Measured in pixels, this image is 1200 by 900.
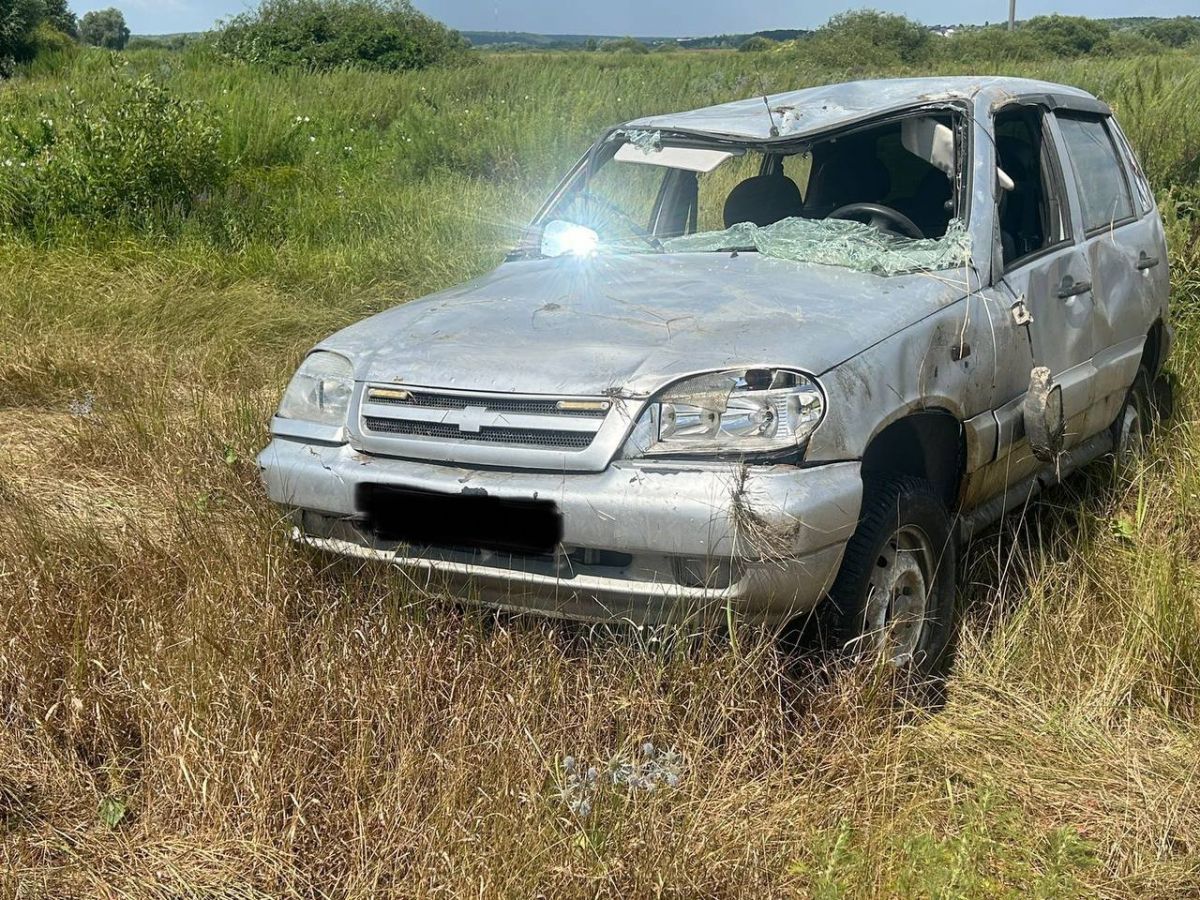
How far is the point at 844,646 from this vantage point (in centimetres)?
277

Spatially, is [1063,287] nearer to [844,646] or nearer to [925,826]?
[844,646]

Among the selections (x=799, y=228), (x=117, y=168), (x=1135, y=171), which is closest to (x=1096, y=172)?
(x=1135, y=171)

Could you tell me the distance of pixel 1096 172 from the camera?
4434mm

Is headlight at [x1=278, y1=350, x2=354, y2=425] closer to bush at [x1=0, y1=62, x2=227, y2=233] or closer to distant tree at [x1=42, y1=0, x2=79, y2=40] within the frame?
bush at [x1=0, y1=62, x2=227, y2=233]

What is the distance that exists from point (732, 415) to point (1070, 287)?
5.74ft

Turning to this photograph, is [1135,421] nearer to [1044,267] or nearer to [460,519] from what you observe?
[1044,267]

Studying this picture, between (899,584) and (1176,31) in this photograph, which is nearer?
(899,584)

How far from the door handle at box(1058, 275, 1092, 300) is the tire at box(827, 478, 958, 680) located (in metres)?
1.04

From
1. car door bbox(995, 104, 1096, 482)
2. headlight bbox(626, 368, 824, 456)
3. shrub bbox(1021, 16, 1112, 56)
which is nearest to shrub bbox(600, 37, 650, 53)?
shrub bbox(1021, 16, 1112, 56)

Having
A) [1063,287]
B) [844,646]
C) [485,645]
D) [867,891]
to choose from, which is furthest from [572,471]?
[1063,287]

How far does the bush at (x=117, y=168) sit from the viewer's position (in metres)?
8.51

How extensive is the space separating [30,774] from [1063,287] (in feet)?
10.6

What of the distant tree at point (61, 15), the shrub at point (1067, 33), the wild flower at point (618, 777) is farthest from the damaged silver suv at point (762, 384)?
the distant tree at point (61, 15)

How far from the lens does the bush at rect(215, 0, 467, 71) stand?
30.6 meters
